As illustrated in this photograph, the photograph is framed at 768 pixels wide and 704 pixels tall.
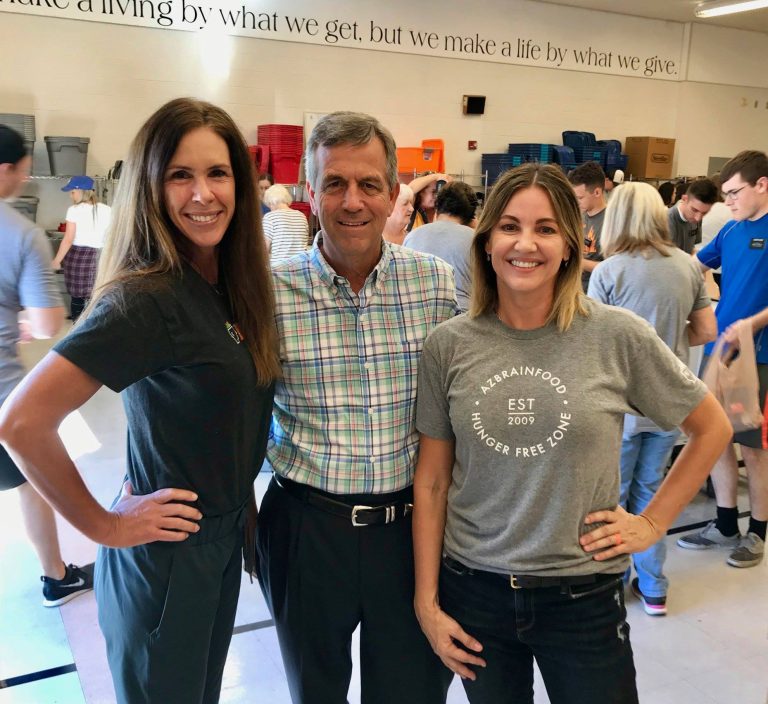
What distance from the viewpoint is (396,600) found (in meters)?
1.62

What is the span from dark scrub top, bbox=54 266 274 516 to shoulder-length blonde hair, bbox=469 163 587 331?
0.52 meters

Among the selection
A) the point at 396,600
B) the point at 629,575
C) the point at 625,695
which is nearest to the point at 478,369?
the point at 396,600

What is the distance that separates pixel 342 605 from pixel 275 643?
128 centimetres

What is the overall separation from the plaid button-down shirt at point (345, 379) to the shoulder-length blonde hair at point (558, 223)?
0.66 feet

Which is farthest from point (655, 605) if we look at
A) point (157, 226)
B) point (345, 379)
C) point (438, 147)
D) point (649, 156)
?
point (649, 156)

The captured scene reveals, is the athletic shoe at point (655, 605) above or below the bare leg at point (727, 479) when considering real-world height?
below

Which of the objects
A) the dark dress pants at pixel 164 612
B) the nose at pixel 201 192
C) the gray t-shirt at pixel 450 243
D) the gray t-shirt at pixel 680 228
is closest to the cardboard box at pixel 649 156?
the gray t-shirt at pixel 680 228

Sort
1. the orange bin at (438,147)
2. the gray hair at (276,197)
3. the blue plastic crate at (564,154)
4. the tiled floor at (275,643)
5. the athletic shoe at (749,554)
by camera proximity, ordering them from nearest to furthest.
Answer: the tiled floor at (275,643), the athletic shoe at (749,554), the gray hair at (276,197), the orange bin at (438,147), the blue plastic crate at (564,154)

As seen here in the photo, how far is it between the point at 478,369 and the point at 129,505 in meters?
0.75

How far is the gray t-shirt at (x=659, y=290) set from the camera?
→ 2908 millimetres

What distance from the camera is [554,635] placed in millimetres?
1399

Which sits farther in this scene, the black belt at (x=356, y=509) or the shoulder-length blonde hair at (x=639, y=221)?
the shoulder-length blonde hair at (x=639, y=221)

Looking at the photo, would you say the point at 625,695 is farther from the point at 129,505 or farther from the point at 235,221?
the point at 235,221

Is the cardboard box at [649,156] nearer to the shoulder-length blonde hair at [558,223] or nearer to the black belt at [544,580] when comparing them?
the shoulder-length blonde hair at [558,223]
